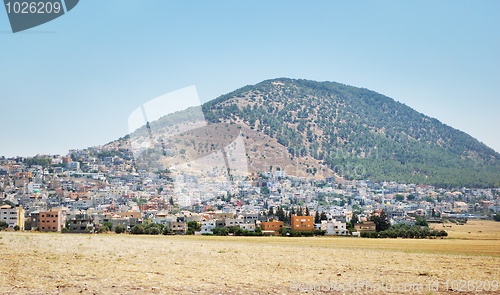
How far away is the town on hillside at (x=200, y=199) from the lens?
Answer: 40406 mm

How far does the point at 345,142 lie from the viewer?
164 meters

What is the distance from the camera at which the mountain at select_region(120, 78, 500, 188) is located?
134125mm

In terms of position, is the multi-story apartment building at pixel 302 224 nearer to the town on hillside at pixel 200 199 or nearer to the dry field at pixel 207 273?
the town on hillside at pixel 200 199

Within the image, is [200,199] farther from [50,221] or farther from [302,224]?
[50,221]

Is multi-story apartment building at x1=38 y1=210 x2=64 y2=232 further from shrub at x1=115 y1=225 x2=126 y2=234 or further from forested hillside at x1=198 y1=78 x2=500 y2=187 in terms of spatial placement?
forested hillside at x1=198 y1=78 x2=500 y2=187

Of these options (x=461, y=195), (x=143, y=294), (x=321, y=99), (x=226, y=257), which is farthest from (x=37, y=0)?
(x=321, y=99)

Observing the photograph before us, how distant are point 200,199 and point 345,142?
92.0 metres

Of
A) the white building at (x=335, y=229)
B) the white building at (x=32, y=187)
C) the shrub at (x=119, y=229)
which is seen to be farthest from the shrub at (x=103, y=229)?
the white building at (x=32, y=187)

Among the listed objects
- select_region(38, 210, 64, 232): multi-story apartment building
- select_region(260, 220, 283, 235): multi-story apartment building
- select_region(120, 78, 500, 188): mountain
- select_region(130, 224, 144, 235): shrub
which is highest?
select_region(120, 78, 500, 188): mountain

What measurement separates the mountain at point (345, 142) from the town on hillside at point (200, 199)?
11.0 m

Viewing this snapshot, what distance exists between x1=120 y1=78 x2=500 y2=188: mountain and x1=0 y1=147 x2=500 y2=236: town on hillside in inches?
434

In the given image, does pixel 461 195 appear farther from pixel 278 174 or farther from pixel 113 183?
pixel 113 183

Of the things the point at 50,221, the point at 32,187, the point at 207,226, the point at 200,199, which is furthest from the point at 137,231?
the point at 32,187

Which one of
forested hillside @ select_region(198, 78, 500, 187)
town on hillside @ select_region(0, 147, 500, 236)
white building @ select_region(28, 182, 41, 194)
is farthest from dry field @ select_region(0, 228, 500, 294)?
forested hillside @ select_region(198, 78, 500, 187)
